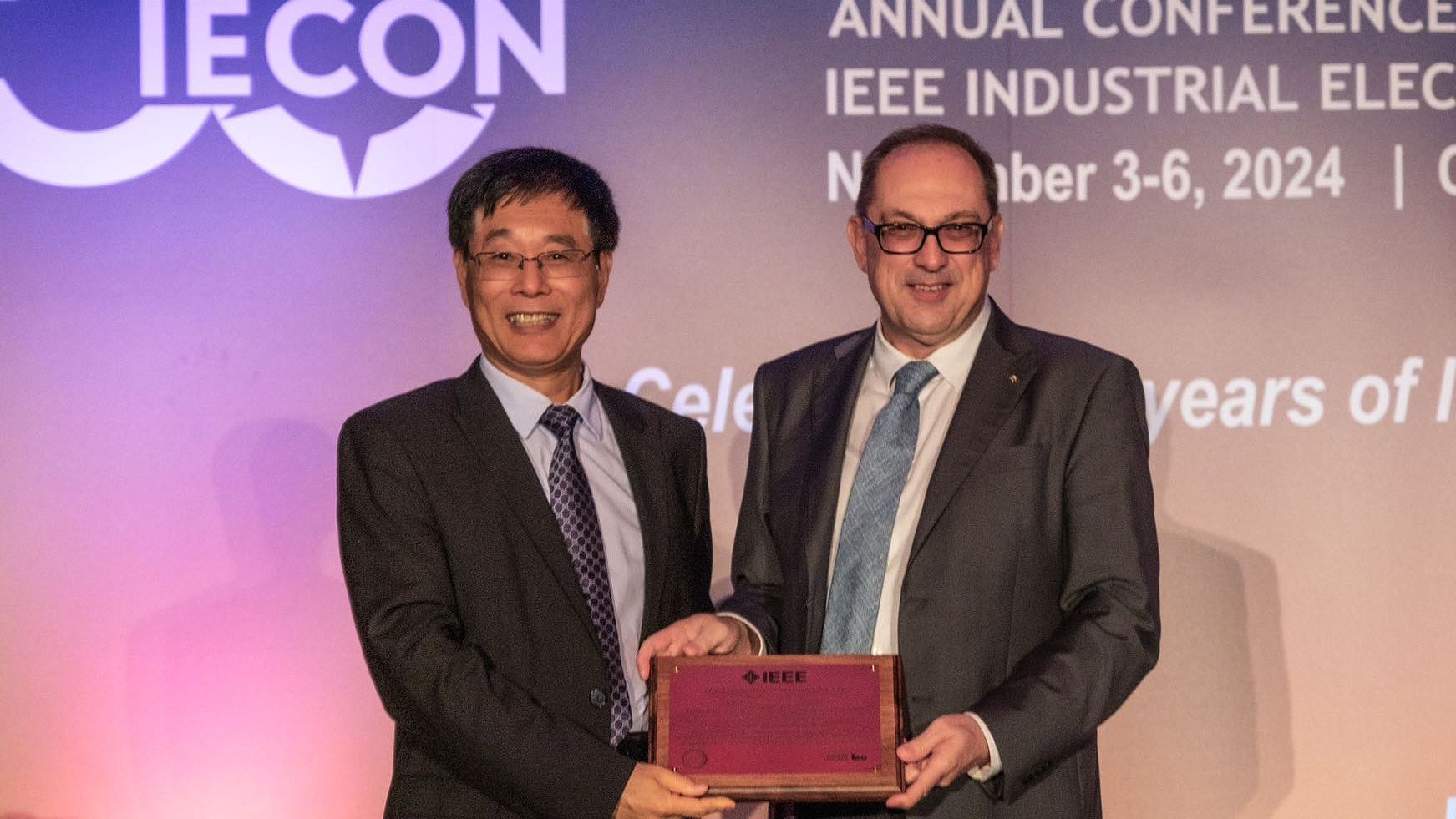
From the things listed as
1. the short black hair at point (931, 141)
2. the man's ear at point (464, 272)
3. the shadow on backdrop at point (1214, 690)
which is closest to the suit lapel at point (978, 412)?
the short black hair at point (931, 141)

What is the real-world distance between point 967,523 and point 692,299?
182 cm

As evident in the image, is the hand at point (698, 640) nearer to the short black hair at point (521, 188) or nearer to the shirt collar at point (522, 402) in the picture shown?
the shirt collar at point (522, 402)

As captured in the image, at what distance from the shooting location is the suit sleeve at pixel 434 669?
2.42 meters

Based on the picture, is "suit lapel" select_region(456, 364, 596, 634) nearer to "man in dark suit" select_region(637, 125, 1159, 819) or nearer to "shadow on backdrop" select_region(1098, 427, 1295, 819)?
"man in dark suit" select_region(637, 125, 1159, 819)

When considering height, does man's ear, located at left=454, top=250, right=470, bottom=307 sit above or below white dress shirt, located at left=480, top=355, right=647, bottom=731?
above

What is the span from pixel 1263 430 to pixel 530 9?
2.31 m

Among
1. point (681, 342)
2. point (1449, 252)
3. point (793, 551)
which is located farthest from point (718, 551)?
point (1449, 252)

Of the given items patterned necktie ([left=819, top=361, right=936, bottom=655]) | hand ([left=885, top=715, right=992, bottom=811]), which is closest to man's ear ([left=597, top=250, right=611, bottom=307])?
patterned necktie ([left=819, top=361, right=936, bottom=655])

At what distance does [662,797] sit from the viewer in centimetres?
230

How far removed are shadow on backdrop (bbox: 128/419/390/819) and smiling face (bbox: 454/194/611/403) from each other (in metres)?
1.62

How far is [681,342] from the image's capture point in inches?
165

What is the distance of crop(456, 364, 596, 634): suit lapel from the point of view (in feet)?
8.51

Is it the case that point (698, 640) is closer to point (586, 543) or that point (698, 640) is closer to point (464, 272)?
point (586, 543)

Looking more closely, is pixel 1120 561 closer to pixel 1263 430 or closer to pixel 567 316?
pixel 567 316
